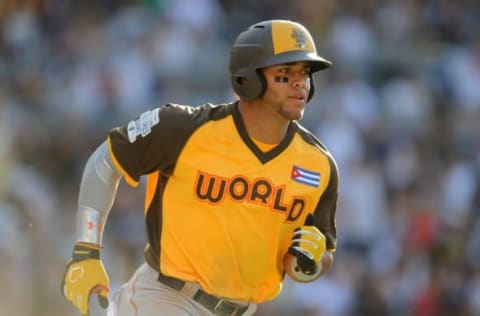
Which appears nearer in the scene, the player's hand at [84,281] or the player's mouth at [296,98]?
the player's hand at [84,281]

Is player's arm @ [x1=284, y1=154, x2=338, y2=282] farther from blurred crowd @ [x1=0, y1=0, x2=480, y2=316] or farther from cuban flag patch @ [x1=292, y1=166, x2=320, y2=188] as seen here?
blurred crowd @ [x1=0, y1=0, x2=480, y2=316]

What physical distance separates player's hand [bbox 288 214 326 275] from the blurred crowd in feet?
19.1

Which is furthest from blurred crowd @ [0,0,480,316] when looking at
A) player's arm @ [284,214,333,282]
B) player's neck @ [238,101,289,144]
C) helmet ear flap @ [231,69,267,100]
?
helmet ear flap @ [231,69,267,100]

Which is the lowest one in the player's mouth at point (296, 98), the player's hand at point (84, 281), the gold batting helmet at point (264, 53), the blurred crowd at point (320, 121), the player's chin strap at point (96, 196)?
the blurred crowd at point (320, 121)

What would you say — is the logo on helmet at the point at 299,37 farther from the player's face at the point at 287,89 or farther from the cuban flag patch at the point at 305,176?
the cuban flag patch at the point at 305,176

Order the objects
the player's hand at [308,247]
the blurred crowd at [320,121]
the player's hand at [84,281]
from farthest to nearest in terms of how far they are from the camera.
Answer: the blurred crowd at [320,121] < the player's hand at [308,247] < the player's hand at [84,281]

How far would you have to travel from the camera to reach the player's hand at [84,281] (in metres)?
6.95

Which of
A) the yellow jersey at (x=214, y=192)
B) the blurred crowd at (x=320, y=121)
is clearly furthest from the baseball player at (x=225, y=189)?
the blurred crowd at (x=320, y=121)

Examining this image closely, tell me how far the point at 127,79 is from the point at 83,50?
0.83 metres

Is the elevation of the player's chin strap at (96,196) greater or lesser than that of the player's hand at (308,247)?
greater

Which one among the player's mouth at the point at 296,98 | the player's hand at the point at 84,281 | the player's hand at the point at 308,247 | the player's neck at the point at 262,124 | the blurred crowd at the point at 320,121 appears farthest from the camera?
the blurred crowd at the point at 320,121

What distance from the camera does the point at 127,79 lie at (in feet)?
49.5

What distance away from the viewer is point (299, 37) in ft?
23.9

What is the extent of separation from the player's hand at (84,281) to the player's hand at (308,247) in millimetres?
1002
